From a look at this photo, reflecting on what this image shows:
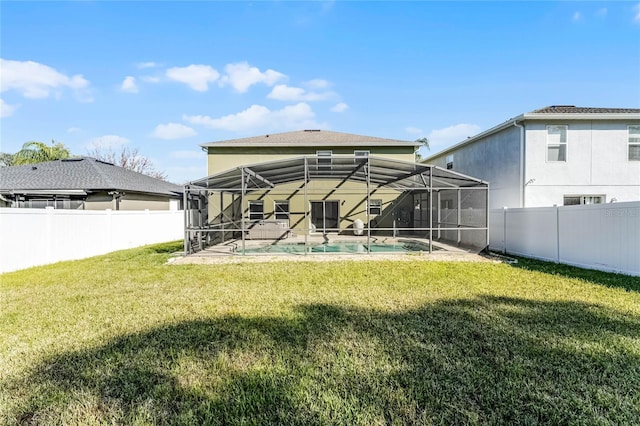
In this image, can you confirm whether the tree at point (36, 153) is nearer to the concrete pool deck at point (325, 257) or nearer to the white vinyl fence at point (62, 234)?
the white vinyl fence at point (62, 234)

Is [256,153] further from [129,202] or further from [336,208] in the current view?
[129,202]

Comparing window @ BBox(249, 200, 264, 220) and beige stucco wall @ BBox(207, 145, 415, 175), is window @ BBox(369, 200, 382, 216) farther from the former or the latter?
window @ BBox(249, 200, 264, 220)

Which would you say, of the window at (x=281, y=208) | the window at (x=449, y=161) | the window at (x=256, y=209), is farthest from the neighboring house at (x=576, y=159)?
the window at (x=256, y=209)

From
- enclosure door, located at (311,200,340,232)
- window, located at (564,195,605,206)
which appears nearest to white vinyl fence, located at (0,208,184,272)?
enclosure door, located at (311,200,340,232)

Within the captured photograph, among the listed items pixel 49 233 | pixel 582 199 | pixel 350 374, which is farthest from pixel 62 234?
pixel 582 199

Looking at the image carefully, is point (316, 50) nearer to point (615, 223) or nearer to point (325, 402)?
point (615, 223)

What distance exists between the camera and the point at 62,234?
9.42 m

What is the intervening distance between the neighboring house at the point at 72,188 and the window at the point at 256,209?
5.69m

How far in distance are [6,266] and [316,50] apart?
11998 millimetres

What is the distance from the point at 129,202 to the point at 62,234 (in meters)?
8.05

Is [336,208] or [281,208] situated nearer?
[281,208]

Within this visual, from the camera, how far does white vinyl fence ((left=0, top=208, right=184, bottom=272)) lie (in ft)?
25.9

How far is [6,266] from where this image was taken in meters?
7.80

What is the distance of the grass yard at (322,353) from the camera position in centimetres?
244
